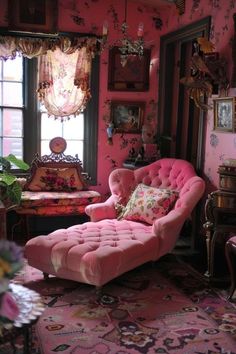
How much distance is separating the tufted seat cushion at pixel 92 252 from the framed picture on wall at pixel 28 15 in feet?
7.50

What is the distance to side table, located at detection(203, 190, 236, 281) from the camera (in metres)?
3.54

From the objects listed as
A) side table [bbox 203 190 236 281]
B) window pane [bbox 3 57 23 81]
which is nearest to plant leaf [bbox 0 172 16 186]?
window pane [bbox 3 57 23 81]

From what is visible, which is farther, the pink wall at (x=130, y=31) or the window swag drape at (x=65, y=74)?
the window swag drape at (x=65, y=74)

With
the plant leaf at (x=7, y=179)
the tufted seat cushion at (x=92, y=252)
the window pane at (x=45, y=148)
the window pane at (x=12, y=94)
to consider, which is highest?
the window pane at (x=12, y=94)

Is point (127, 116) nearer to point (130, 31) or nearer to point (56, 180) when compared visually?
point (130, 31)

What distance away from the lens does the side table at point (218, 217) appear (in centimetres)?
354

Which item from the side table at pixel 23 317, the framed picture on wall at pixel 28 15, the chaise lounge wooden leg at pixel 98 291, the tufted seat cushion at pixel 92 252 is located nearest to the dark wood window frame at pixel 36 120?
the framed picture on wall at pixel 28 15

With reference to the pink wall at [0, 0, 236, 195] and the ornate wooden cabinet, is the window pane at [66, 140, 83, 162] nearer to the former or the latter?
the pink wall at [0, 0, 236, 195]

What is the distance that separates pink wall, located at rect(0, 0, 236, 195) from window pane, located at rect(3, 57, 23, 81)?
43 centimetres

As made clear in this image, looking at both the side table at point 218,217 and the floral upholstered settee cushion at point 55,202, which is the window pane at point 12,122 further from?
the side table at point 218,217

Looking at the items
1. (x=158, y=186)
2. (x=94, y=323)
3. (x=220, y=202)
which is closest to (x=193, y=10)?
(x=158, y=186)

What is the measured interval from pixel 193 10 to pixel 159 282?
288 centimetres

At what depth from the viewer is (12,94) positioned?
16.5 feet

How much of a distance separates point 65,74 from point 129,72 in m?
0.81
